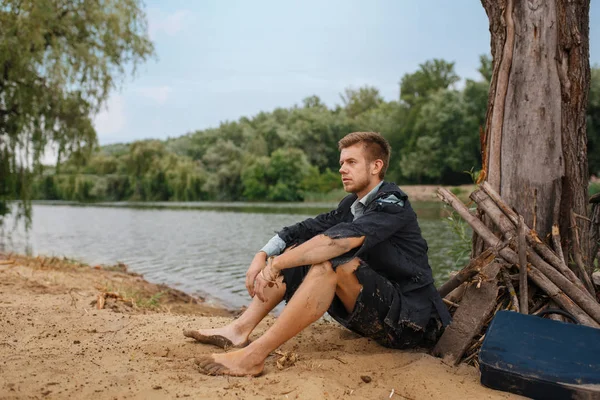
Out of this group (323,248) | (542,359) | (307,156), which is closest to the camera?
(542,359)

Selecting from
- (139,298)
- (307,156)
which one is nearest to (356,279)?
(139,298)

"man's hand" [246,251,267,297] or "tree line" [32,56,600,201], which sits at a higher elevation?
"tree line" [32,56,600,201]

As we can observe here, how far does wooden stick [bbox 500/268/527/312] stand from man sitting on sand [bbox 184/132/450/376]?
0.45 m

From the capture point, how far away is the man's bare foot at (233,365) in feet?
8.29

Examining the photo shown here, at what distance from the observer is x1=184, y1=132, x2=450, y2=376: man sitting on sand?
257 cm

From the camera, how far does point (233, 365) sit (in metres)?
2.55

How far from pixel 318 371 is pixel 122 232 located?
677 inches

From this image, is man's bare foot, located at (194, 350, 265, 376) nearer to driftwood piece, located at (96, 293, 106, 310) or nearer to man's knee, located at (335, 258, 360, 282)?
man's knee, located at (335, 258, 360, 282)

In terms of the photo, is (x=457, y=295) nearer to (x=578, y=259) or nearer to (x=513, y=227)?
(x=513, y=227)

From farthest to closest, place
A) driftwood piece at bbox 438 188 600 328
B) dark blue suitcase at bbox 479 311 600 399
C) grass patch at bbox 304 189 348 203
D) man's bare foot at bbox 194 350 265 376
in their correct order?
grass patch at bbox 304 189 348 203
driftwood piece at bbox 438 188 600 328
man's bare foot at bbox 194 350 265 376
dark blue suitcase at bbox 479 311 600 399

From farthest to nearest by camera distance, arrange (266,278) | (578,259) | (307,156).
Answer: (307,156) < (578,259) < (266,278)

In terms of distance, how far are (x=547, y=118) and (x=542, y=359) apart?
1.67m

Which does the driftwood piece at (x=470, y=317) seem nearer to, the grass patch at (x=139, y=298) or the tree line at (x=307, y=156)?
the grass patch at (x=139, y=298)

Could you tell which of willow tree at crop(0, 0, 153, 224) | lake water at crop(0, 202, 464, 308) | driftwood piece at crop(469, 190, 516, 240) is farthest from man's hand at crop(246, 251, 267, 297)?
willow tree at crop(0, 0, 153, 224)
